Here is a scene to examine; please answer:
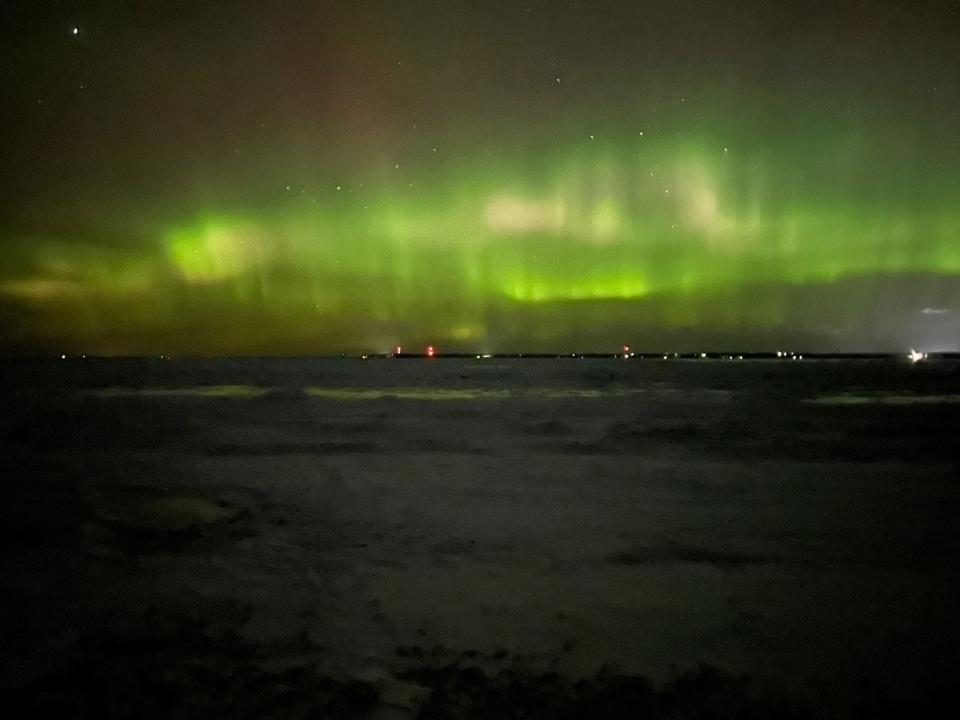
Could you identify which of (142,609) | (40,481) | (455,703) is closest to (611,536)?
(455,703)

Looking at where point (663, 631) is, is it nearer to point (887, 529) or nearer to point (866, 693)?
point (866, 693)

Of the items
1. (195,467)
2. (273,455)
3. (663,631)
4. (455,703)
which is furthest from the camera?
(273,455)

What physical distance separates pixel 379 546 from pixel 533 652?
11.0 ft

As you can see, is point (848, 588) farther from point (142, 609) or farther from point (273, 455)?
point (273, 455)

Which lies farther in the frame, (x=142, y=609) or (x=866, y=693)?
(x=142, y=609)

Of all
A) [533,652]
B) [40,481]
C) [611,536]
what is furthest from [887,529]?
[40,481]

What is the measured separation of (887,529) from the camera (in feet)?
26.6

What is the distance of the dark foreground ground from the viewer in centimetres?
417

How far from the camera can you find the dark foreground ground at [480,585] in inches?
164

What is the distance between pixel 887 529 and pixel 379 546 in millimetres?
6492

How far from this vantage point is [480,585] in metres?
6.19

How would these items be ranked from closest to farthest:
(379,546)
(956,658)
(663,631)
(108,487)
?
(956,658)
(663,631)
(379,546)
(108,487)

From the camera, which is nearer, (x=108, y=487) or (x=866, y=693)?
(x=866, y=693)

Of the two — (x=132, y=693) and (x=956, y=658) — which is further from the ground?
(x=132, y=693)
